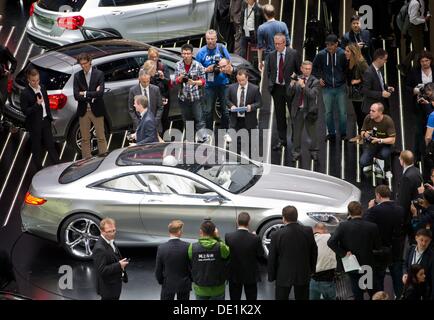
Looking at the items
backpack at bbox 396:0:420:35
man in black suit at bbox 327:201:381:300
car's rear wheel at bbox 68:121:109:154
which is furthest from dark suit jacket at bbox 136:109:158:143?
backpack at bbox 396:0:420:35

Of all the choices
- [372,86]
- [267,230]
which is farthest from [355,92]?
[267,230]

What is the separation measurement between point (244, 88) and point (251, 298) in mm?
4526

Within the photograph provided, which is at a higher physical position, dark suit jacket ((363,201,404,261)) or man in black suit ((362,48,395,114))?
man in black suit ((362,48,395,114))

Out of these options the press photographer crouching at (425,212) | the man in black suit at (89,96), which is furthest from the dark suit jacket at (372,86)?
the man in black suit at (89,96)

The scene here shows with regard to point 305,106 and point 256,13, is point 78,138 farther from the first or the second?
point 256,13

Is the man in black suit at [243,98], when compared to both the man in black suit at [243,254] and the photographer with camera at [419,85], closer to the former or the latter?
the photographer with camera at [419,85]

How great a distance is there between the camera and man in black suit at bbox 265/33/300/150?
17875 millimetres

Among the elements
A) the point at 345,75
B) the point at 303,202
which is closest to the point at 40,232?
the point at 303,202

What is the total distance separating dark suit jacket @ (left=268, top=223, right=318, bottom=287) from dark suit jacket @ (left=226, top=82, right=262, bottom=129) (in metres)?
4.23

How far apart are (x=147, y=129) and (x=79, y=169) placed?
1293 millimetres

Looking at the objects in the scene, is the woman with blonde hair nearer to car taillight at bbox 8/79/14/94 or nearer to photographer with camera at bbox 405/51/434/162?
photographer with camera at bbox 405/51/434/162

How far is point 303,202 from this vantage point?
50.1ft

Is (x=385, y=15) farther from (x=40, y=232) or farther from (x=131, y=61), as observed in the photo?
(x=40, y=232)

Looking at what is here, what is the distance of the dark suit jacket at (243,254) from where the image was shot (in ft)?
44.4
